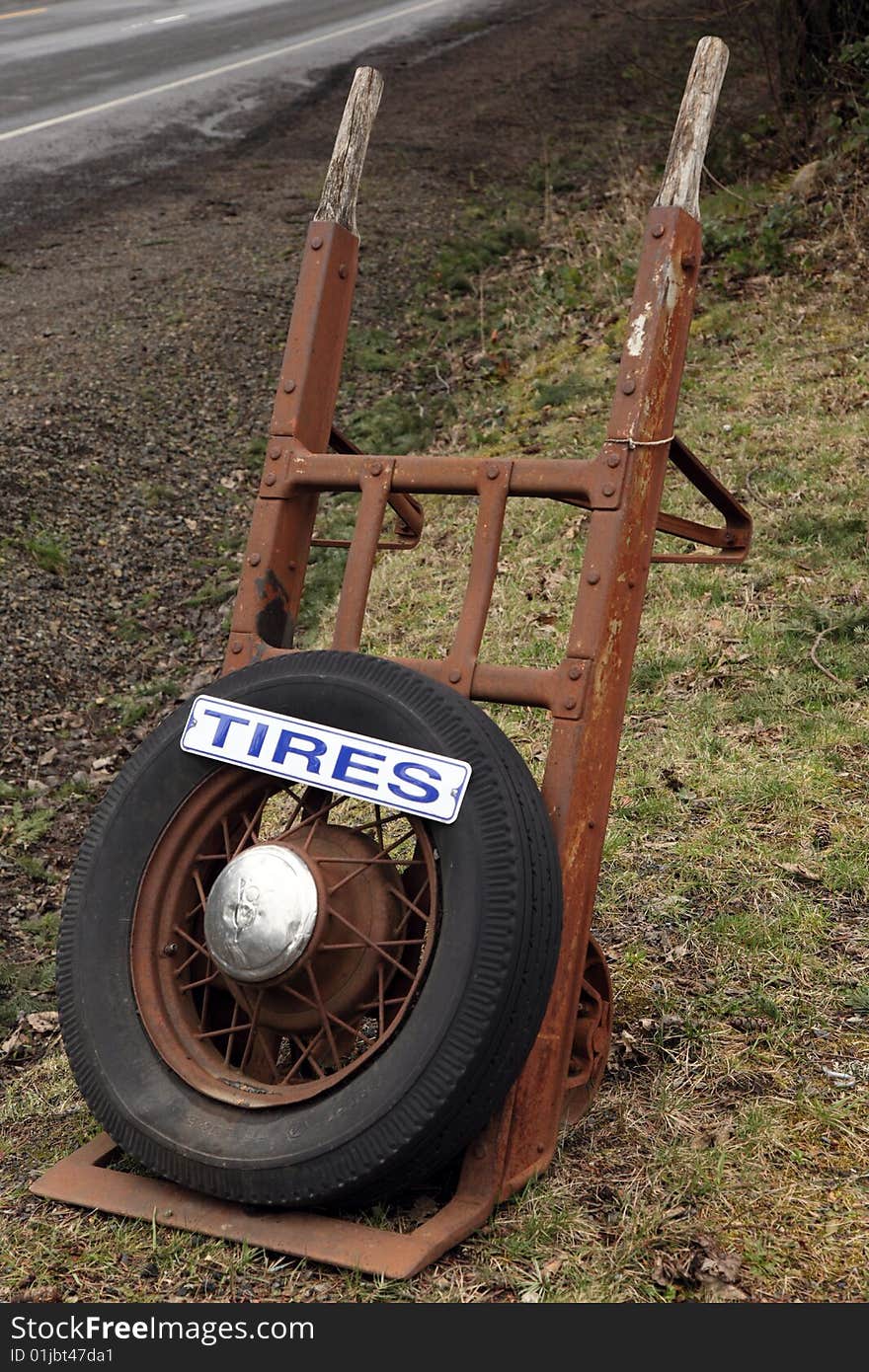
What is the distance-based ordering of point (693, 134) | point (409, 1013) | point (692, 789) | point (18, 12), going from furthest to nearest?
point (18, 12) → point (692, 789) → point (693, 134) → point (409, 1013)

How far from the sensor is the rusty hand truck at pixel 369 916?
2641 mm

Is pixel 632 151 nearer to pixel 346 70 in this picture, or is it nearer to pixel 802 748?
pixel 346 70

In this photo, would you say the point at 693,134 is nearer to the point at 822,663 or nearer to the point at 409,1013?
the point at 409,1013

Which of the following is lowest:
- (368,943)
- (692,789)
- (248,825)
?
(368,943)

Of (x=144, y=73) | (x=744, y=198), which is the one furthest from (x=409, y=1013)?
(x=144, y=73)

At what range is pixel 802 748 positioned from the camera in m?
4.75

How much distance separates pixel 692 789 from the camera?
180 inches

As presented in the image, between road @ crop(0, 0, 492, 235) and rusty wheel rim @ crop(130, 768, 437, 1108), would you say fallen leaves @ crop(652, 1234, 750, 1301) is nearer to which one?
rusty wheel rim @ crop(130, 768, 437, 1108)

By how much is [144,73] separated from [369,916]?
15.2 m

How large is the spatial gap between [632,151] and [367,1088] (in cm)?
1054

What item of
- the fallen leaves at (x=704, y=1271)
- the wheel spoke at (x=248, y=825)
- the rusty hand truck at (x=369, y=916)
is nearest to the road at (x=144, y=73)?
the rusty hand truck at (x=369, y=916)

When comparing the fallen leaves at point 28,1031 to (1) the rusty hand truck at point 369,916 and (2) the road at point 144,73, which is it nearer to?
(1) the rusty hand truck at point 369,916

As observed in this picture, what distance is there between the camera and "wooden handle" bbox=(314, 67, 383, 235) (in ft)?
12.0

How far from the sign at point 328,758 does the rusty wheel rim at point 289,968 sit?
0.31ft
